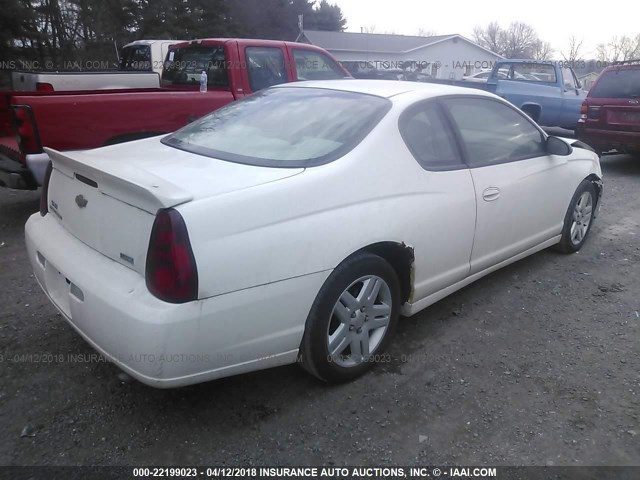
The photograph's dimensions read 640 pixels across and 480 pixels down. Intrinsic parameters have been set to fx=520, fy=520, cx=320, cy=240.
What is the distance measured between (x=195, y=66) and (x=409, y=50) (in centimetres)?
3317

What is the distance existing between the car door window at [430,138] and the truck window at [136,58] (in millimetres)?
8284

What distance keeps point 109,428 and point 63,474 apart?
0.30m

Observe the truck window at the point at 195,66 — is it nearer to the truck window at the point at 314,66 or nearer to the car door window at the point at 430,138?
the truck window at the point at 314,66

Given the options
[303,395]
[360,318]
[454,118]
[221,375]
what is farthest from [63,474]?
[454,118]

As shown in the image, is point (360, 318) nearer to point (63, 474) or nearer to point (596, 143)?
point (63, 474)

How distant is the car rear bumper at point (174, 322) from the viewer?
207 cm

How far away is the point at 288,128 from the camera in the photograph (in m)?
2.99

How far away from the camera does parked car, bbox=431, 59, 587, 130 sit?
11.2 metres

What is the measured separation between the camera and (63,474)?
214 cm

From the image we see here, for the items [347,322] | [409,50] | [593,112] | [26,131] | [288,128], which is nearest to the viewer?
[347,322]

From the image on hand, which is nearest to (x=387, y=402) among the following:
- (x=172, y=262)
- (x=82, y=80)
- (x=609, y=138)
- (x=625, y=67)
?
(x=172, y=262)

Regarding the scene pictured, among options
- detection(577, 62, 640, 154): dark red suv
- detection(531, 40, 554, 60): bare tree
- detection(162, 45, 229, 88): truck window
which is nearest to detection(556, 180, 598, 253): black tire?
detection(162, 45, 229, 88): truck window

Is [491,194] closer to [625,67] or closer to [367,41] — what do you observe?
[625,67]

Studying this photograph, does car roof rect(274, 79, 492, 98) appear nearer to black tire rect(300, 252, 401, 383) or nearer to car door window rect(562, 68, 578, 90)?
black tire rect(300, 252, 401, 383)
